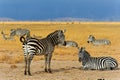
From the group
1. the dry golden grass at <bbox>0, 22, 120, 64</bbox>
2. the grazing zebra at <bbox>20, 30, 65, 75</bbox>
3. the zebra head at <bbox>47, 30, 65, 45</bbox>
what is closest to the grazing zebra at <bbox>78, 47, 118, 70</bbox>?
the zebra head at <bbox>47, 30, 65, 45</bbox>

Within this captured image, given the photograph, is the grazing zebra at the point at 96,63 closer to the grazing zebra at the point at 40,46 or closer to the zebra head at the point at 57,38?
the zebra head at the point at 57,38

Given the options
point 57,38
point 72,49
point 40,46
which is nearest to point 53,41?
point 57,38

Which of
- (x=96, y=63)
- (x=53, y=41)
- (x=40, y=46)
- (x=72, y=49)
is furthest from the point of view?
(x=72, y=49)

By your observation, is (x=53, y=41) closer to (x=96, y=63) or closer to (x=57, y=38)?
(x=57, y=38)

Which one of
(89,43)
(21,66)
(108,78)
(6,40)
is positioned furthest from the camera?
(6,40)

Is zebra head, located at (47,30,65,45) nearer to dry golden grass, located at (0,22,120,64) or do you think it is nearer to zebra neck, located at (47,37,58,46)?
zebra neck, located at (47,37,58,46)

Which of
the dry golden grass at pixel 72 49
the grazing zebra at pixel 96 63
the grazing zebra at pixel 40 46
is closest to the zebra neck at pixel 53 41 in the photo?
the grazing zebra at pixel 40 46

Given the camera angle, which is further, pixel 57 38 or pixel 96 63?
pixel 96 63

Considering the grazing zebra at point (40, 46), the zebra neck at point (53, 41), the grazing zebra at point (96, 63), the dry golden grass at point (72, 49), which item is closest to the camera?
the grazing zebra at point (40, 46)

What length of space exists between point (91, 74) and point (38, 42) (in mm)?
2261

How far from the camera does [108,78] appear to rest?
1359cm

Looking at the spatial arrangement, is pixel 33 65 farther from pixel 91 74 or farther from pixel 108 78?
pixel 108 78

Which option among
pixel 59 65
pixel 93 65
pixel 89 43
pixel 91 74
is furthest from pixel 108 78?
pixel 89 43

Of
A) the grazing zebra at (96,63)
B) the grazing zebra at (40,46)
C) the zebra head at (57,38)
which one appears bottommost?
the grazing zebra at (96,63)
